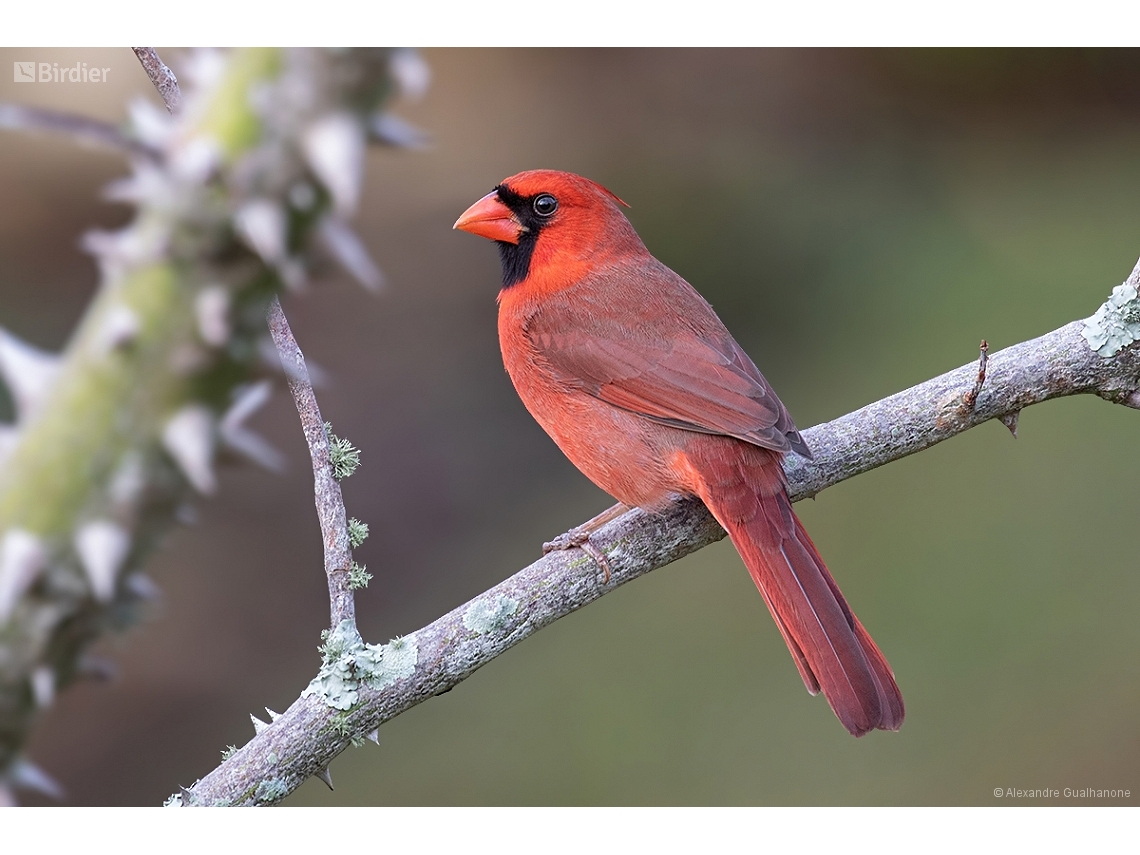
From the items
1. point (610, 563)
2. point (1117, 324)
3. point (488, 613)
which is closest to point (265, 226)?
point (488, 613)

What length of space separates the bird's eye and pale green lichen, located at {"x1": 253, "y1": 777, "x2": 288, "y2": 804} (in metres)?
1.50

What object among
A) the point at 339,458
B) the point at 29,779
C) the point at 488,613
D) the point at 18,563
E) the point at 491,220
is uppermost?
the point at 491,220

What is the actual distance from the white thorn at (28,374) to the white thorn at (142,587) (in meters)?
0.14

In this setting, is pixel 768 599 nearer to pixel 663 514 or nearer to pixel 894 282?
pixel 663 514

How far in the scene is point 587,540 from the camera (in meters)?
2.32

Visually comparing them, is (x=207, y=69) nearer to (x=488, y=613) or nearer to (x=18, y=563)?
(x=18, y=563)

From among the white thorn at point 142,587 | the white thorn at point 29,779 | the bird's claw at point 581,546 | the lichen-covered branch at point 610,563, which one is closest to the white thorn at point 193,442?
the white thorn at point 142,587

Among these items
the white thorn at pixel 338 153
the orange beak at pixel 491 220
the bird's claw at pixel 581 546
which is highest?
the orange beak at pixel 491 220

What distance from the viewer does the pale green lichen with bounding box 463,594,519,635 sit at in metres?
2.06

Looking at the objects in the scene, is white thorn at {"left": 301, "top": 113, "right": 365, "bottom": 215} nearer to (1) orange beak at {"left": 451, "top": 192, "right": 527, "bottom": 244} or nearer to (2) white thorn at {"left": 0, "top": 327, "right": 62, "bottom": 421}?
(2) white thorn at {"left": 0, "top": 327, "right": 62, "bottom": 421}

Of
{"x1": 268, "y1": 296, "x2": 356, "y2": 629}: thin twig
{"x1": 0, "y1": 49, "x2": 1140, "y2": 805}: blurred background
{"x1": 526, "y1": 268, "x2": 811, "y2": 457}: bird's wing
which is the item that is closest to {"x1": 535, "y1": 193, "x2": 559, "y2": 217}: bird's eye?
{"x1": 526, "y1": 268, "x2": 811, "y2": 457}: bird's wing

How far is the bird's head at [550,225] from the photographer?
8.83 ft
